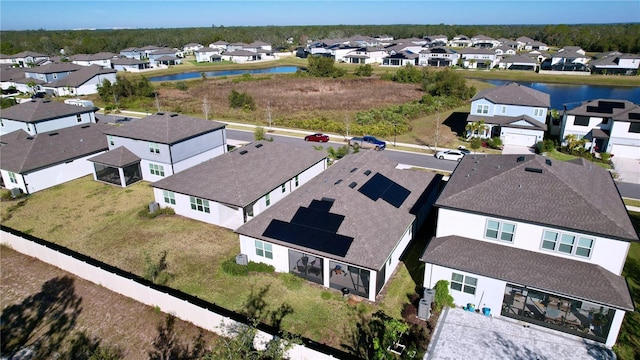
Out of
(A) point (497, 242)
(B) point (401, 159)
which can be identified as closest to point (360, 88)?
(B) point (401, 159)

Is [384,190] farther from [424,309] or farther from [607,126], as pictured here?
[607,126]

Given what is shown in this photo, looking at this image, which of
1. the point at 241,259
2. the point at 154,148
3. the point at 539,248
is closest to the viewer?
the point at 539,248

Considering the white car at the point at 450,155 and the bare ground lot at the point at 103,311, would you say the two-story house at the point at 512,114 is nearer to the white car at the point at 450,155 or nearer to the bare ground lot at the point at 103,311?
the white car at the point at 450,155

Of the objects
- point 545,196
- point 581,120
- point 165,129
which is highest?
point 545,196

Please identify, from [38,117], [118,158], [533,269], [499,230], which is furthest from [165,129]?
[533,269]

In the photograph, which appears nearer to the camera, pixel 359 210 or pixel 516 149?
pixel 359 210

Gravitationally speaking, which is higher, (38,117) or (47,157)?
(38,117)

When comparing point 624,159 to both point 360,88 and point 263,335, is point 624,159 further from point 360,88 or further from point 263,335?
point 360,88
